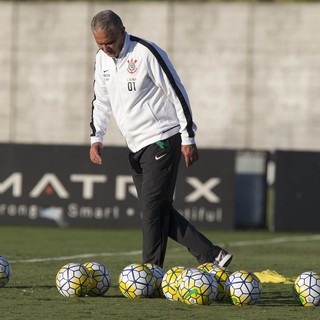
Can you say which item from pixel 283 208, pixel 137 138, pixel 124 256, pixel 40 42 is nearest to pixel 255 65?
pixel 40 42

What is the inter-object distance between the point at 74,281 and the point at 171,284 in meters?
0.78

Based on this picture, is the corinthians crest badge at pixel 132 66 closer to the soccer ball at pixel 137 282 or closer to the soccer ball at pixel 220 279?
the soccer ball at pixel 137 282

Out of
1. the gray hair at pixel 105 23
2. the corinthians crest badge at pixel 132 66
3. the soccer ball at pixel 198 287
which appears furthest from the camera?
the corinthians crest badge at pixel 132 66

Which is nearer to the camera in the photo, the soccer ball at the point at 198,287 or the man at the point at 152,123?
the soccer ball at the point at 198,287

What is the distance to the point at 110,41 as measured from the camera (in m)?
8.84

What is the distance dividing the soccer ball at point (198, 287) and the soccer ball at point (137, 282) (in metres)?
0.38

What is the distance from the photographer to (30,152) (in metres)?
18.5

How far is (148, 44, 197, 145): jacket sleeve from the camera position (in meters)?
8.87

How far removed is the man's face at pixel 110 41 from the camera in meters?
8.79

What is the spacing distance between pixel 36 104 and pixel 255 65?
8248mm

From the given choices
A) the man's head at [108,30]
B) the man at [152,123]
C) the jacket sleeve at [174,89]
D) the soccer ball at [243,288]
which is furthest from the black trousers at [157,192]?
the soccer ball at [243,288]

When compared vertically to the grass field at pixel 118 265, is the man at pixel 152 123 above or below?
above

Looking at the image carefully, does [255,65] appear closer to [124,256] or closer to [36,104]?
[36,104]

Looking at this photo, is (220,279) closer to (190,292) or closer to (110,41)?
(190,292)
